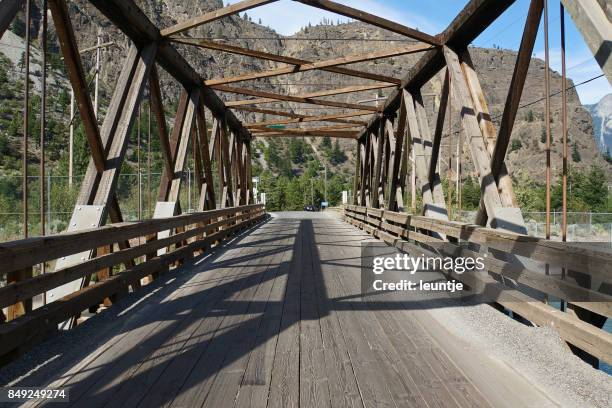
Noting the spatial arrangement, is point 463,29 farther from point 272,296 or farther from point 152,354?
point 152,354

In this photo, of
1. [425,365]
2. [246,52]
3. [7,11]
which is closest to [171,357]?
[425,365]

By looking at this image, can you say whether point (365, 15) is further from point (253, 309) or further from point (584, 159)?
point (584, 159)

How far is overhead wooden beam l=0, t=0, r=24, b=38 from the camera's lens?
3.58 meters

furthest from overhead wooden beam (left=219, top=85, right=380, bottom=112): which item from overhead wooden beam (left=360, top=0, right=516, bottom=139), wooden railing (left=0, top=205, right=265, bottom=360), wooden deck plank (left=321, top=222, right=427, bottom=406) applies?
wooden deck plank (left=321, top=222, right=427, bottom=406)

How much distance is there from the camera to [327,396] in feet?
9.08

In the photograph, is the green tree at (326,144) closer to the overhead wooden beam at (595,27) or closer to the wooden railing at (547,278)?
the wooden railing at (547,278)

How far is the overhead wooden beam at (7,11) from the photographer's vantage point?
3580mm

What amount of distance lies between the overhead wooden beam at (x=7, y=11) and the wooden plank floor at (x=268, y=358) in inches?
104

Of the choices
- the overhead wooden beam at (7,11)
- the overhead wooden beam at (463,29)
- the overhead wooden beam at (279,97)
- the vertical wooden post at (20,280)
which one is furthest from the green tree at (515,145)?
the vertical wooden post at (20,280)

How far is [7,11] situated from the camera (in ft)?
12.0

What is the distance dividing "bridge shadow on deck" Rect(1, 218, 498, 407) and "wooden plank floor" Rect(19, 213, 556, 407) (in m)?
0.01

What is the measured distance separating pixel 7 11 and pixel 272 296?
3.78m

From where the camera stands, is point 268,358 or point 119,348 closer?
point 268,358

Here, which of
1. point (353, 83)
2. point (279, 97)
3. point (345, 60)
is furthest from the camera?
point (353, 83)
